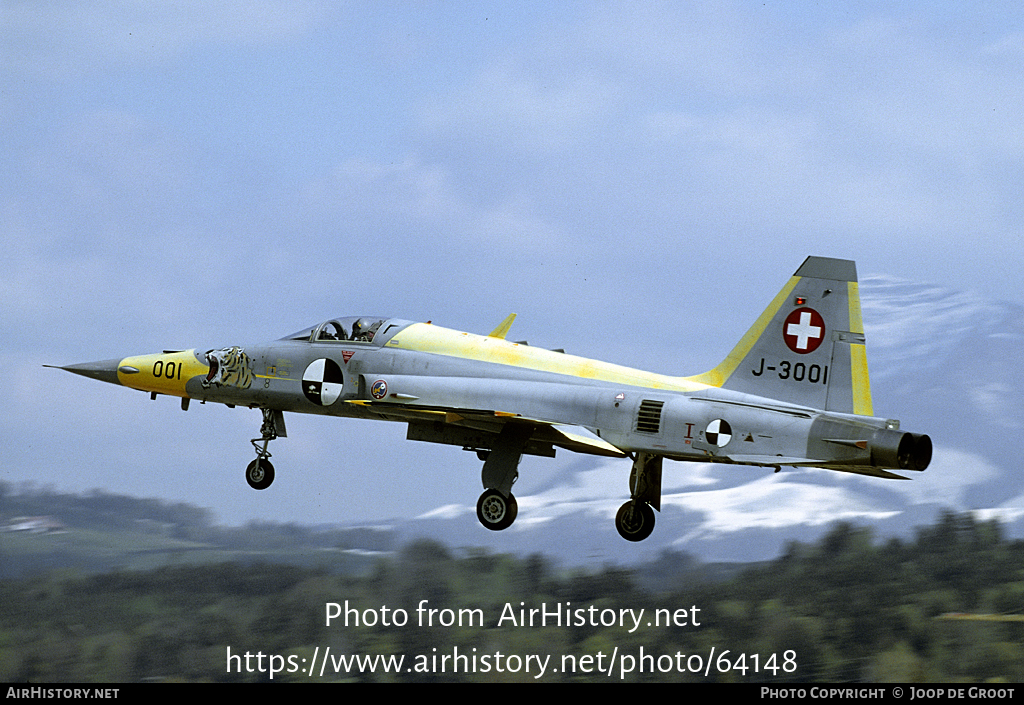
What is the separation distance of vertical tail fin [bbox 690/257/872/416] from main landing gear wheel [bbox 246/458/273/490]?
834 cm

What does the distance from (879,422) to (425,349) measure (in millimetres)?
7581

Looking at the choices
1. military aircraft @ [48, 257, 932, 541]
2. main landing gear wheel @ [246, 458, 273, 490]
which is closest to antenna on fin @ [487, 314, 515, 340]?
military aircraft @ [48, 257, 932, 541]

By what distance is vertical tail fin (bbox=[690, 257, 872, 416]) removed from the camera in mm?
19969

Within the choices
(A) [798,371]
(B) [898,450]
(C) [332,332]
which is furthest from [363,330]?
(B) [898,450]

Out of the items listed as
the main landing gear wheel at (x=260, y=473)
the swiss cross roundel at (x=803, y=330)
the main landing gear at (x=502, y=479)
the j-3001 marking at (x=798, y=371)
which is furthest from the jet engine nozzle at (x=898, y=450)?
the main landing gear wheel at (x=260, y=473)

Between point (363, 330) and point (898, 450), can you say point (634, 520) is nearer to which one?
point (898, 450)

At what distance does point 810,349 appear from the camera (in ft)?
66.7

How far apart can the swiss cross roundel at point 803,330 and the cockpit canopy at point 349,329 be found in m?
6.56

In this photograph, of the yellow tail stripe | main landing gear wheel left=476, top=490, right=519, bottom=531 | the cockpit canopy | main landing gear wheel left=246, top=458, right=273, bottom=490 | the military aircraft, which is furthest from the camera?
main landing gear wheel left=246, top=458, right=273, bottom=490

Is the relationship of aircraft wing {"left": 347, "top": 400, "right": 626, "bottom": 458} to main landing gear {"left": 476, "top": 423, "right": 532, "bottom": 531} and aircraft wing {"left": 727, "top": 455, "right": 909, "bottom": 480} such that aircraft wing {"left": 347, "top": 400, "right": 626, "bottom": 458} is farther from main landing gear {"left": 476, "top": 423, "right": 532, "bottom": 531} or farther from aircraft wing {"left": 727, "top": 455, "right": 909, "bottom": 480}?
aircraft wing {"left": 727, "top": 455, "right": 909, "bottom": 480}

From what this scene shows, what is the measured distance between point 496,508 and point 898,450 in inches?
260

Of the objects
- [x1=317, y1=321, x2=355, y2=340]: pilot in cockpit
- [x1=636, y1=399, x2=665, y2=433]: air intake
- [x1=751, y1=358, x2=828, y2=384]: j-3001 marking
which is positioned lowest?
[x1=636, y1=399, x2=665, y2=433]: air intake

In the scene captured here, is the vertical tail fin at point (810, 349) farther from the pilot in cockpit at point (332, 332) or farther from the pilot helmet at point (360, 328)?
the pilot in cockpit at point (332, 332)

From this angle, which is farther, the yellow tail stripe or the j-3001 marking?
the yellow tail stripe
